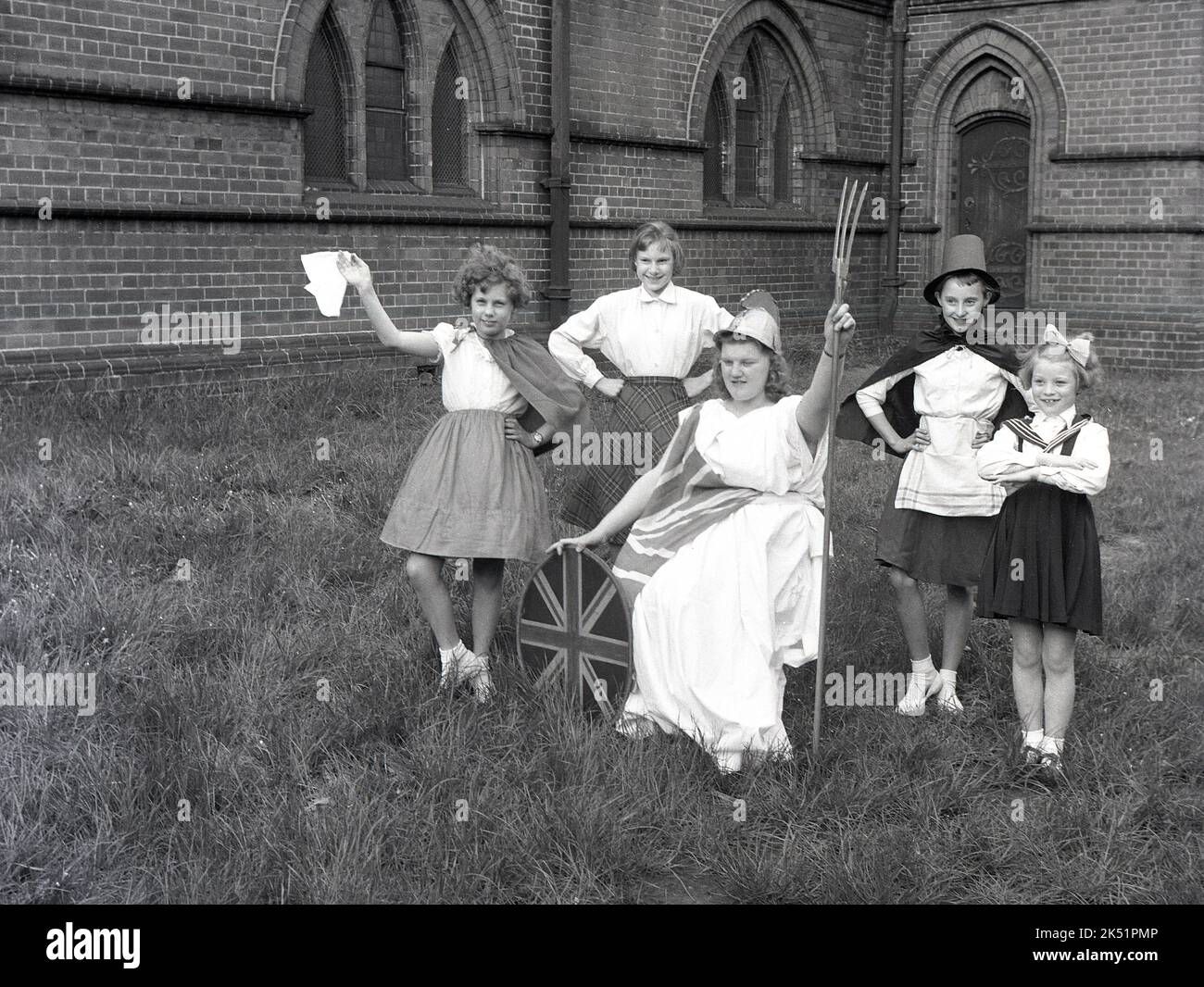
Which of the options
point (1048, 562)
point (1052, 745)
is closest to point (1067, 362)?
point (1048, 562)

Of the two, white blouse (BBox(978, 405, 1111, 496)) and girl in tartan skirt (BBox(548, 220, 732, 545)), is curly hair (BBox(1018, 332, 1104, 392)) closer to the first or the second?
white blouse (BBox(978, 405, 1111, 496))

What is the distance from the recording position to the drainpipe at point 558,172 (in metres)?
12.9

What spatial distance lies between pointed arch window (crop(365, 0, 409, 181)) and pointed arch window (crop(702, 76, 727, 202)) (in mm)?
4689

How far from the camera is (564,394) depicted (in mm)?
5262

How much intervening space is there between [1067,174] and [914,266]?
2271 millimetres

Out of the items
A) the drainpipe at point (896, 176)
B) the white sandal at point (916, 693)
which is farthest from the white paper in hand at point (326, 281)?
the drainpipe at point (896, 176)

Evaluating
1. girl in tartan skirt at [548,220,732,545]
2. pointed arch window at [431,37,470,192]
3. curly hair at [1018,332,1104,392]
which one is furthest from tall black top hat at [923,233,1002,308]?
pointed arch window at [431,37,470,192]

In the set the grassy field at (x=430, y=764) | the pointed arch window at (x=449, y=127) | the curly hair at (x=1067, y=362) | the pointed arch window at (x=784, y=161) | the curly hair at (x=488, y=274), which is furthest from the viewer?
the pointed arch window at (x=784, y=161)

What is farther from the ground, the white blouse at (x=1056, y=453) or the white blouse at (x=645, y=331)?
the white blouse at (x=645, y=331)

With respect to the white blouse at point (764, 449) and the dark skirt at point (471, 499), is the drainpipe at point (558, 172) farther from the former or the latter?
the white blouse at point (764, 449)

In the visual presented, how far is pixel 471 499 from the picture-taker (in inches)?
199

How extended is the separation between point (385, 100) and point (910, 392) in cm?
788

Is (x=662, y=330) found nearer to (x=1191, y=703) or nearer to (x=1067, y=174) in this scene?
(x=1191, y=703)
